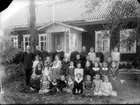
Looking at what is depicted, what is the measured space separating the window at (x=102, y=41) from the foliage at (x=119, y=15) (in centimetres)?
11

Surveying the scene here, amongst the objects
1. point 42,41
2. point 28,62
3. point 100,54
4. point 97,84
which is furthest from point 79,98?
point 28,62

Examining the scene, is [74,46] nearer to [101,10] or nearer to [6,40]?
[101,10]

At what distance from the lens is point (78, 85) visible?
3.34 meters

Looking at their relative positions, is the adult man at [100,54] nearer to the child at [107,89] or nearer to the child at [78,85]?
the child at [107,89]

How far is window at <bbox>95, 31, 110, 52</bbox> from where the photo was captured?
3.19m

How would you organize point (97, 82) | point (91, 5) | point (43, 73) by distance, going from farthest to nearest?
point (43, 73) → point (97, 82) → point (91, 5)

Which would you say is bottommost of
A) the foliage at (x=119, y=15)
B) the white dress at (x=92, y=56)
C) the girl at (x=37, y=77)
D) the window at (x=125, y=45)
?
the girl at (x=37, y=77)

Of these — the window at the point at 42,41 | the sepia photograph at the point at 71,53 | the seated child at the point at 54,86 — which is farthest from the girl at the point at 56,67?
the window at the point at 42,41

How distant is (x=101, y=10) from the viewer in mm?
3055

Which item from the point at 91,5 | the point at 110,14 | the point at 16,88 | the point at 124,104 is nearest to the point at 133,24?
the point at 110,14

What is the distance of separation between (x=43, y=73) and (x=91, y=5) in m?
1.61

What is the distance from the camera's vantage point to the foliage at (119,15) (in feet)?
9.17

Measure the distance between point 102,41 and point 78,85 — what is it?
0.90 m

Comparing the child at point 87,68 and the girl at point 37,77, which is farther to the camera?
the child at point 87,68
